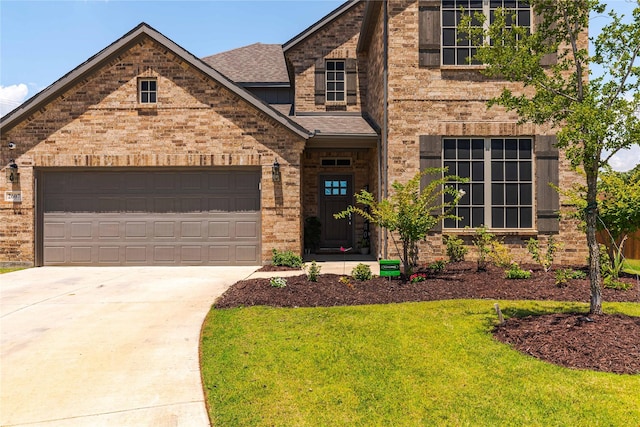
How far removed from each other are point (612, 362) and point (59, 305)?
7.84 m

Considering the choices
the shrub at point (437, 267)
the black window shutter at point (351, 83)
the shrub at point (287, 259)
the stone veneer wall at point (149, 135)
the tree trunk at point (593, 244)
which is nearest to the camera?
the tree trunk at point (593, 244)

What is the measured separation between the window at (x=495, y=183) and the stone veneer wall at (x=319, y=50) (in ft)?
18.8

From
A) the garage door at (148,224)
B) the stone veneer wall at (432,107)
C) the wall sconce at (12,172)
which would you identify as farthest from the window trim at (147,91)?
the stone veneer wall at (432,107)

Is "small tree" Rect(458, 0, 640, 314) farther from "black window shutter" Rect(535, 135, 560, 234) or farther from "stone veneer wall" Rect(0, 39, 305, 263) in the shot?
"stone veneer wall" Rect(0, 39, 305, 263)

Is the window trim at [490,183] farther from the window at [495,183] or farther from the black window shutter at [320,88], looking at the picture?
the black window shutter at [320,88]

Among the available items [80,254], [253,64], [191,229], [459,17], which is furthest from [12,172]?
[459,17]

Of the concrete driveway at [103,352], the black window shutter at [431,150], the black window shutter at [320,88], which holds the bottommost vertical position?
the concrete driveway at [103,352]

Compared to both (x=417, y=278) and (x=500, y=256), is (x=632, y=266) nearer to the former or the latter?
(x=500, y=256)

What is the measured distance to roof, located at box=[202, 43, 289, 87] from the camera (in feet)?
51.9

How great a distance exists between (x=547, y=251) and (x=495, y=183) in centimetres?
202

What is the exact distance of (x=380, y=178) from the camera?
11.3m

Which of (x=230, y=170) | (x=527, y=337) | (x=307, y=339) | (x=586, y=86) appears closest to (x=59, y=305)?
(x=307, y=339)

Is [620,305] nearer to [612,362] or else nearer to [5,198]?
[612,362]

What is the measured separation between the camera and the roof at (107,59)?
35.7 feet
